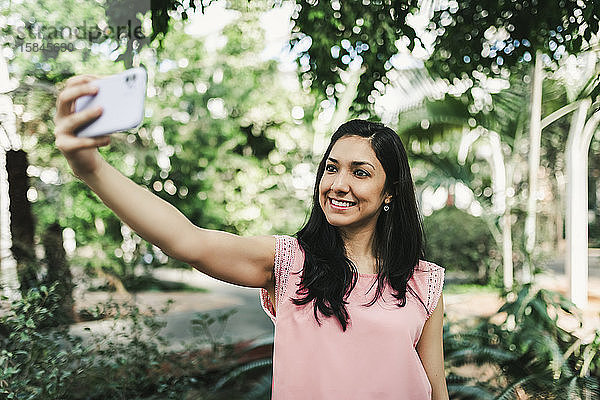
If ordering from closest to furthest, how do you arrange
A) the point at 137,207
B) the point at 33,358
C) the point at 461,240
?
1. the point at 137,207
2. the point at 33,358
3. the point at 461,240

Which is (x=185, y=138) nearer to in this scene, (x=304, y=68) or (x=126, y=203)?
(x=304, y=68)

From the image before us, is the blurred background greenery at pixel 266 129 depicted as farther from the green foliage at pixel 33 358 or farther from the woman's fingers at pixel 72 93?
the woman's fingers at pixel 72 93

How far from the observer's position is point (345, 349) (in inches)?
54.7

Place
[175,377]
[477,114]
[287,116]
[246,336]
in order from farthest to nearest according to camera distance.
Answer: [287,116]
[246,336]
[477,114]
[175,377]

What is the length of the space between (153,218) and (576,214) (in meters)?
4.62

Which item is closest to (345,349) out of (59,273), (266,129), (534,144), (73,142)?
(73,142)

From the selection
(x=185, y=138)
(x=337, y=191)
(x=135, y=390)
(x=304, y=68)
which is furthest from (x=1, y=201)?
(x=337, y=191)

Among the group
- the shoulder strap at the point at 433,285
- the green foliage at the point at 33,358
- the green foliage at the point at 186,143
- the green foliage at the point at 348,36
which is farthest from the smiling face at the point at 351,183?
the green foliage at the point at 186,143

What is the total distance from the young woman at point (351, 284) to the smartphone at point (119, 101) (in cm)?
43

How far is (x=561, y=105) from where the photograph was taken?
485 cm

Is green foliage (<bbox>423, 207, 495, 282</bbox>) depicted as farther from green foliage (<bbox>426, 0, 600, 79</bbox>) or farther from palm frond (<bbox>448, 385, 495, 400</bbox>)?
green foliage (<bbox>426, 0, 600, 79</bbox>)

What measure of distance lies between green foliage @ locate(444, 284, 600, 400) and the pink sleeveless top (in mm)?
1950

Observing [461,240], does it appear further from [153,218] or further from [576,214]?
[153,218]

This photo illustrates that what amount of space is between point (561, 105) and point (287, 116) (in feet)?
12.7
